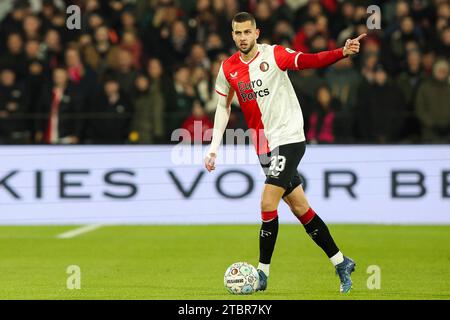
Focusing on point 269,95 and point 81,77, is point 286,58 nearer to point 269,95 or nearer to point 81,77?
point 269,95

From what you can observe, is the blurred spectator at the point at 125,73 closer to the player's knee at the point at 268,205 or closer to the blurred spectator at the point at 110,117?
the blurred spectator at the point at 110,117

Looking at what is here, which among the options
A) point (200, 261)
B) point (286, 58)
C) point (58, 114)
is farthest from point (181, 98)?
point (286, 58)

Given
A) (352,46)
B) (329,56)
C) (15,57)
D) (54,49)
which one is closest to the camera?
(352,46)

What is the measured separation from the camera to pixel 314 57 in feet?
30.9

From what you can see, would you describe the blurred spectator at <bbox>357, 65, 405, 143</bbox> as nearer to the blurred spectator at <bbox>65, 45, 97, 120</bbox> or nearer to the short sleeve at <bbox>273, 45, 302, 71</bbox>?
the blurred spectator at <bbox>65, 45, 97, 120</bbox>

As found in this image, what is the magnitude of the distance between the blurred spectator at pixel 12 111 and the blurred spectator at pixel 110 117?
95 cm

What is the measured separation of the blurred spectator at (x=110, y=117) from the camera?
1702cm

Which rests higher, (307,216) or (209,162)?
(209,162)

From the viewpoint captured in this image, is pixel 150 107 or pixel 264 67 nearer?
pixel 264 67

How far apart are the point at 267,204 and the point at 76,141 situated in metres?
7.83

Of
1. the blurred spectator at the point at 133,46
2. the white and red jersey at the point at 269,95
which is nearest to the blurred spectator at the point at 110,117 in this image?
the blurred spectator at the point at 133,46

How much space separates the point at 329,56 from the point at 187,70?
8519 millimetres
